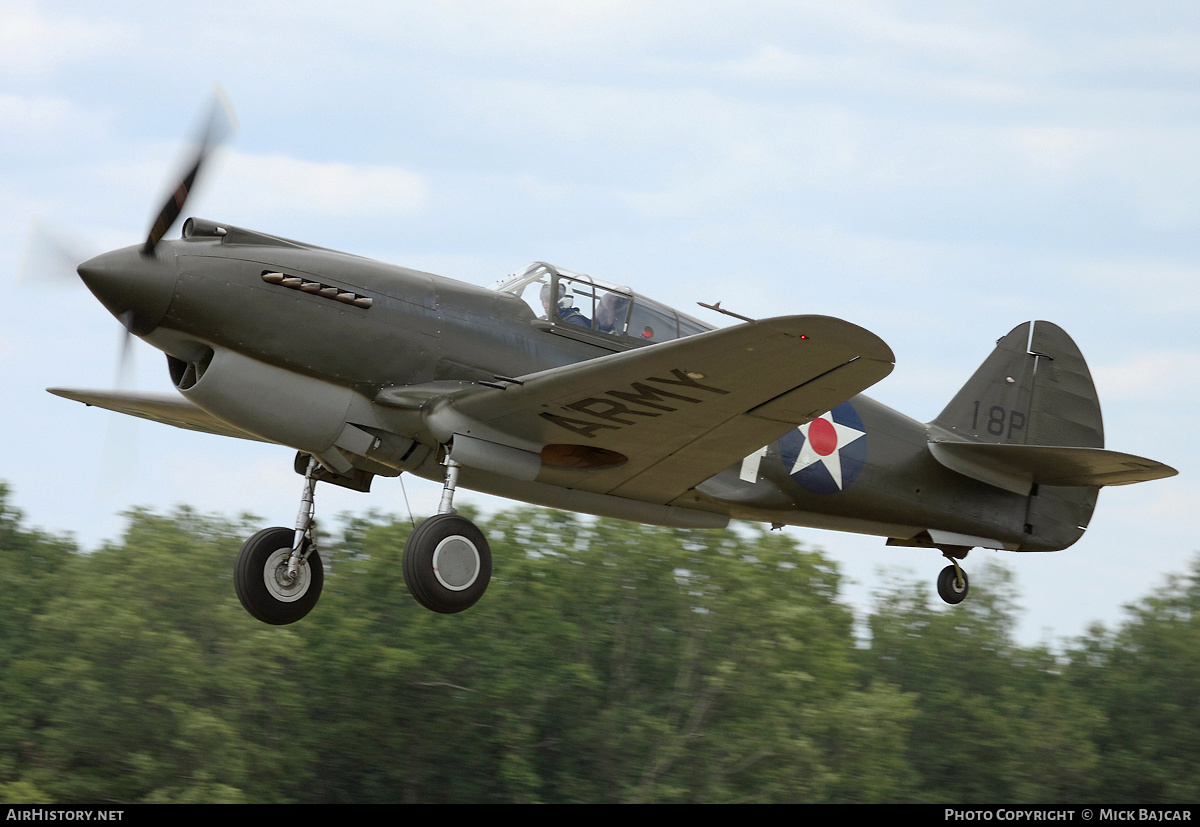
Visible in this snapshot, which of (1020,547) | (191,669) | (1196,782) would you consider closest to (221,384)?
(1020,547)

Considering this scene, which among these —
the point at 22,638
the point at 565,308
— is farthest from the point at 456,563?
the point at 22,638

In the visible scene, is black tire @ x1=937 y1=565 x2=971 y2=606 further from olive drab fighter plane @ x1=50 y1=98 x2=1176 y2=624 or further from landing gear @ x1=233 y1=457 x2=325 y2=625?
landing gear @ x1=233 y1=457 x2=325 y2=625

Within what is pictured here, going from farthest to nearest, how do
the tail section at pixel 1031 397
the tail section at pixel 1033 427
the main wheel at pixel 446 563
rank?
the tail section at pixel 1031 397 < the tail section at pixel 1033 427 < the main wheel at pixel 446 563

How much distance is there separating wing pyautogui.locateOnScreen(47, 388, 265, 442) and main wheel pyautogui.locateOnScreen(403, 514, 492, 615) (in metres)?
2.59

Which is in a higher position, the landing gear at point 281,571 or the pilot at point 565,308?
the pilot at point 565,308

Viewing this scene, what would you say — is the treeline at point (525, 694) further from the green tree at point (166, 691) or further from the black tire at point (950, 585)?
the black tire at point (950, 585)

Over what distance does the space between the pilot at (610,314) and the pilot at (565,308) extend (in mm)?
101

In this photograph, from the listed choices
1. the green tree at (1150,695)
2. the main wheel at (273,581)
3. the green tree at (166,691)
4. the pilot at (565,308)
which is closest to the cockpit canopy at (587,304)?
the pilot at (565,308)

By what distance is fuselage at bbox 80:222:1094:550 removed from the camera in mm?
7996

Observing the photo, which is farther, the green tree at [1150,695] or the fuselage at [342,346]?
the green tree at [1150,695]

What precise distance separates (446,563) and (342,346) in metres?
1.56

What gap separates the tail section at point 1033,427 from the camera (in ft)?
34.9

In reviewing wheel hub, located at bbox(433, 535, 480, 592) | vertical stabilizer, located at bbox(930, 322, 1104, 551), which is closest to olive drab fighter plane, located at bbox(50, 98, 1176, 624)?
wheel hub, located at bbox(433, 535, 480, 592)

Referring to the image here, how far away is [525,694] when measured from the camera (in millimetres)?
30344
